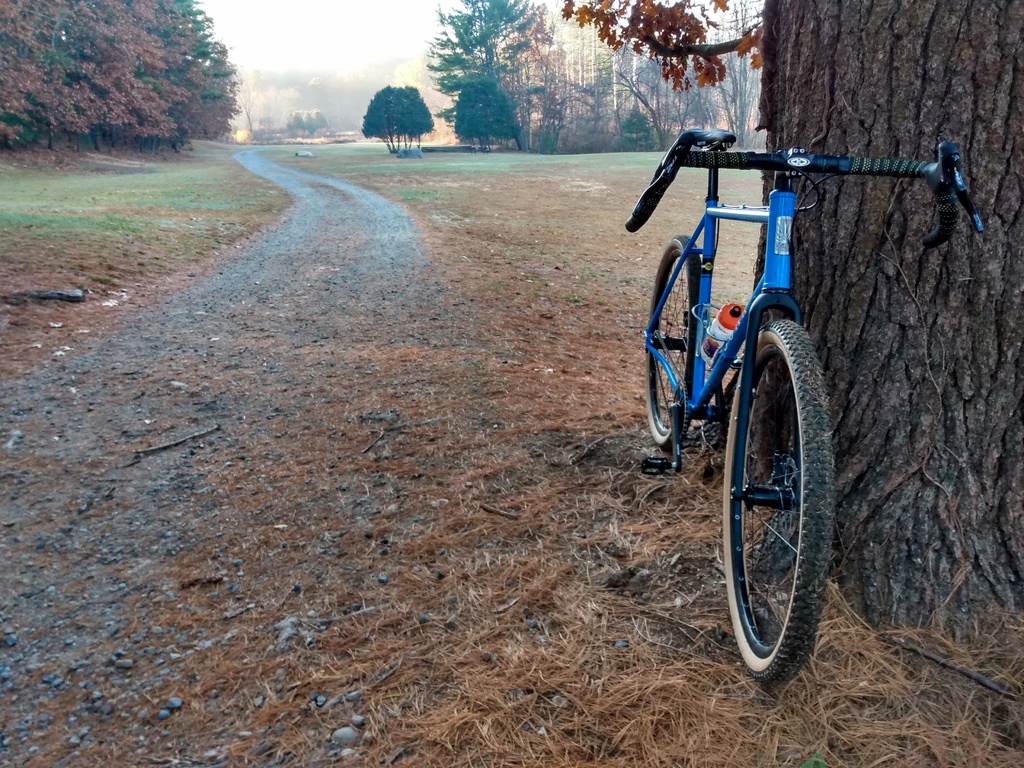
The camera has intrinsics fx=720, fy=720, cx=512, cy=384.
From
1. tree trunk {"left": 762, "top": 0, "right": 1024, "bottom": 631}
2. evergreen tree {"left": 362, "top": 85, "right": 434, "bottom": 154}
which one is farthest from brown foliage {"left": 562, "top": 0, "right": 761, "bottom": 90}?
evergreen tree {"left": 362, "top": 85, "right": 434, "bottom": 154}

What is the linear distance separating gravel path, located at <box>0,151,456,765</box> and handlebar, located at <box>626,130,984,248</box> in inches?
90.1

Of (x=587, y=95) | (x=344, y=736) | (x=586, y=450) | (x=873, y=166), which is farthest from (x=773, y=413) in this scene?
(x=587, y=95)

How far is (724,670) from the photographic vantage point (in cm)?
215

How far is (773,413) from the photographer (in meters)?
2.45

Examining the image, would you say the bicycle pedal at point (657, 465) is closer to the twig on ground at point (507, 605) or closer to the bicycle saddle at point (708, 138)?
the twig on ground at point (507, 605)

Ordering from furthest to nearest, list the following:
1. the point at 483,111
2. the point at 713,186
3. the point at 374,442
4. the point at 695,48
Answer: the point at 483,111, the point at 695,48, the point at 374,442, the point at 713,186

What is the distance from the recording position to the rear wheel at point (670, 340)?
10.6 ft

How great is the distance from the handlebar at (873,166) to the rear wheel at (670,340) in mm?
1122

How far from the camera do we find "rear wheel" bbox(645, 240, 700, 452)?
3.24 meters

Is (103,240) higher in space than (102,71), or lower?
lower

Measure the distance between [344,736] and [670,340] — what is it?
2388mm

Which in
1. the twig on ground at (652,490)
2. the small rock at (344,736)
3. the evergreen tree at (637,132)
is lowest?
the small rock at (344,736)

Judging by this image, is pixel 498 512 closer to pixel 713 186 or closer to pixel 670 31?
pixel 713 186

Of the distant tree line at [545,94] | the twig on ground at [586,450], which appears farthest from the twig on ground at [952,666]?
the distant tree line at [545,94]
